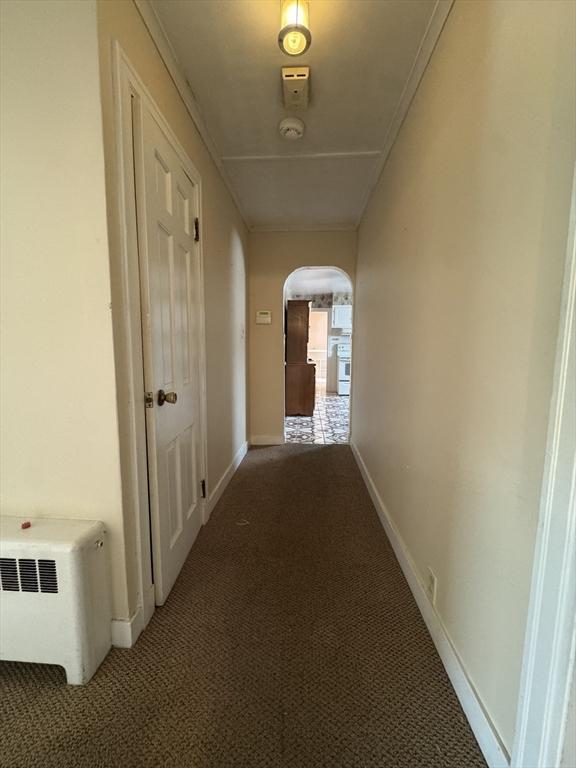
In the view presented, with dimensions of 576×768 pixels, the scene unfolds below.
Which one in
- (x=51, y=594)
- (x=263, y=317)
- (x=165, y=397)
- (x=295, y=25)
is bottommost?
(x=51, y=594)

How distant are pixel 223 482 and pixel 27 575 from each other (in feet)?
5.36

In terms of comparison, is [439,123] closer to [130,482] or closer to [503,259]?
[503,259]

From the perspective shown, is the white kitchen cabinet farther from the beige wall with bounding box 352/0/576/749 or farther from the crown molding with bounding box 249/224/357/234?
the beige wall with bounding box 352/0/576/749

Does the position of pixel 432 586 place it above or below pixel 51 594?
below

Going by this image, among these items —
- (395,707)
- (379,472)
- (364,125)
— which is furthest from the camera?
(379,472)

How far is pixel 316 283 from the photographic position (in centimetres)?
729

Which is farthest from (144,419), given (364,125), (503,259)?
(364,125)

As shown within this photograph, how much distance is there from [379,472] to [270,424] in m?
1.81

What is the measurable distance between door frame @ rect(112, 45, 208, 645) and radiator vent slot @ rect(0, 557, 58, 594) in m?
0.25

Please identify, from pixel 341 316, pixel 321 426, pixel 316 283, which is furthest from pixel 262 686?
pixel 341 316

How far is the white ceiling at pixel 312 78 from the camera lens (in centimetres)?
133

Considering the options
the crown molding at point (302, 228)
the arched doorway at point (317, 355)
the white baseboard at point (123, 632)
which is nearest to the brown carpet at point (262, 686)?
the white baseboard at point (123, 632)

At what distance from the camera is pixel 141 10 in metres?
1.26

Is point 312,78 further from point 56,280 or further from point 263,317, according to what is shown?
point 263,317
